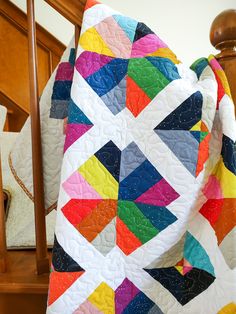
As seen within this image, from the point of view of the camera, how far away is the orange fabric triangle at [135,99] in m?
0.56

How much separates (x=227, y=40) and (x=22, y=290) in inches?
27.1

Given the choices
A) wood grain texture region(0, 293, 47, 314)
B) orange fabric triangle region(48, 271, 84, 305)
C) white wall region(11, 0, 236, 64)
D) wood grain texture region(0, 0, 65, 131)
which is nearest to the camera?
orange fabric triangle region(48, 271, 84, 305)

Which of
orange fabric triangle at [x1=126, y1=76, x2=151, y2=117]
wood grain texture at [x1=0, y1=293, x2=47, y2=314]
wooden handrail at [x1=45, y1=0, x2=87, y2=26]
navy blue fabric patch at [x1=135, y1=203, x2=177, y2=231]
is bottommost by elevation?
wood grain texture at [x1=0, y1=293, x2=47, y2=314]

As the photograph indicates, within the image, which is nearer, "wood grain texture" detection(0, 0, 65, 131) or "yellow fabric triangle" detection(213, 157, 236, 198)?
"yellow fabric triangle" detection(213, 157, 236, 198)

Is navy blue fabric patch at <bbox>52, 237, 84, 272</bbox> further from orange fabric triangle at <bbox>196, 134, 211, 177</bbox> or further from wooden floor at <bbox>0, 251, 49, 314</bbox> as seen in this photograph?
orange fabric triangle at <bbox>196, 134, 211, 177</bbox>

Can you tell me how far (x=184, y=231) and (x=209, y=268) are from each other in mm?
78

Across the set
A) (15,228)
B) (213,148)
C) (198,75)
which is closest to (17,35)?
(15,228)

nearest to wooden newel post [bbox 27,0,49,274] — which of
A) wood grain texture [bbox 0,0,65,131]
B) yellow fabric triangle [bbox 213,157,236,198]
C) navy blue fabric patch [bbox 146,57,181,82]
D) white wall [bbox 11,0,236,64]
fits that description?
navy blue fabric patch [bbox 146,57,181,82]

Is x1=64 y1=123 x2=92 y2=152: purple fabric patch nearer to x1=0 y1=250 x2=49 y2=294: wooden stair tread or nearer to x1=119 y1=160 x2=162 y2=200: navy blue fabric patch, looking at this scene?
x1=119 y1=160 x2=162 y2=200: navy blue fabric patch

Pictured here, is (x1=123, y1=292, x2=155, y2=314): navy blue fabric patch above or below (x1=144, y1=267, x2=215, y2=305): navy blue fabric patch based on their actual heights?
below

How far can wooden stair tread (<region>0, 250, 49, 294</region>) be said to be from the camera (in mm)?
605

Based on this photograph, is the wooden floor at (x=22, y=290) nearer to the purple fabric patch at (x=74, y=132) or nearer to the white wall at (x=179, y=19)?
the purple fabric patch at (x=74, y=132)

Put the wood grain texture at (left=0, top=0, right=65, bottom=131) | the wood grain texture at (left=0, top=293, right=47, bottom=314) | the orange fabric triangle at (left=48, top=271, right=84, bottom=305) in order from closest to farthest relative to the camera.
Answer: the orange fabric triangle at (left=48, top=271, right=84, bottom=305), the wood grain texture at (left=0, top=293, right=47, bottom=314), the wood grain texture at (left=0, top=0, right=65, bottom=131)

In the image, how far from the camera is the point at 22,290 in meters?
0.61
